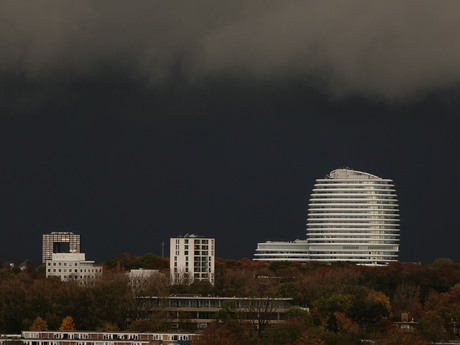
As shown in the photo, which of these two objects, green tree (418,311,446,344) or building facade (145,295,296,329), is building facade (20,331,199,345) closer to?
building facade (145,295,296,329)

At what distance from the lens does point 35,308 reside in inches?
4919

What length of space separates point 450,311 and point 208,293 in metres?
36.7

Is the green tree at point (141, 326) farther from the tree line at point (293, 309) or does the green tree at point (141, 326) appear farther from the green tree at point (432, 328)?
the green tree at point (432, 328)

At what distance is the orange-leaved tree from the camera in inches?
4742

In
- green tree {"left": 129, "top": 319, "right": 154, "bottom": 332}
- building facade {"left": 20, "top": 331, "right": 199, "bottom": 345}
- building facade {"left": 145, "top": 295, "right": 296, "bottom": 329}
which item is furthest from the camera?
building facade {"left": 145, "top": 295, "right": 296, "bottom": 329}

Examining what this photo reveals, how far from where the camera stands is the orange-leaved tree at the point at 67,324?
4742 inches

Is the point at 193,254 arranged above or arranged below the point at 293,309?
above

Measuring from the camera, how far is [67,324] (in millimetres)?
121188

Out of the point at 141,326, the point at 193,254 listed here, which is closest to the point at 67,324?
the point at 141,326

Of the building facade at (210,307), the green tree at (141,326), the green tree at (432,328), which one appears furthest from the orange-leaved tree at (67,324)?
the green tree at (432,328)

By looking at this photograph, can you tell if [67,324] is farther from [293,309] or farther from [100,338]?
[293,309]

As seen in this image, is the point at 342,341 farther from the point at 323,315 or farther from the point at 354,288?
the point at 354,288

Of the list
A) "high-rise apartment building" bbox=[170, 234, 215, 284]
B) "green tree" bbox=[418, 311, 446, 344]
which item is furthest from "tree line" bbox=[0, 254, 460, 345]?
"high-rise apartment building" bbox=[170, 234, 215, 284]

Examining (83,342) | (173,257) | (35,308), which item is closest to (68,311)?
(35,308)
